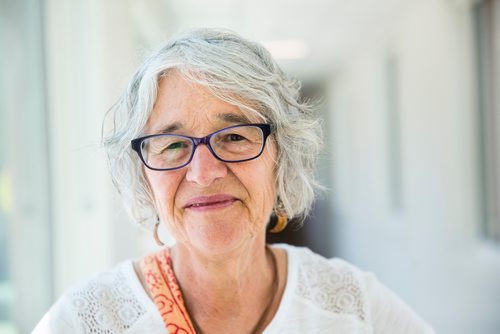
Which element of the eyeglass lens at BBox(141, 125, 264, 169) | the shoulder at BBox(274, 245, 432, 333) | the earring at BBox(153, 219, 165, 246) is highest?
the eyeglass lens at BBox(141, 125, 264, 169)

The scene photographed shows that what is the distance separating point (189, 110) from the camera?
44.1 inches

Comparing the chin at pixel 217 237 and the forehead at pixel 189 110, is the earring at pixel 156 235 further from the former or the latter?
the forehead at pixel 189 110

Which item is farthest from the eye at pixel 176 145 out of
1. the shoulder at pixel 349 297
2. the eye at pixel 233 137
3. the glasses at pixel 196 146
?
the shoulder at pixel 349 297

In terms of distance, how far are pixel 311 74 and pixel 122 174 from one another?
7.69 metres

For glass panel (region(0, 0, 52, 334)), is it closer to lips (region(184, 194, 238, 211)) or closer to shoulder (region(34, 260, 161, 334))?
shoulder (region(34, 260, 161, 334))

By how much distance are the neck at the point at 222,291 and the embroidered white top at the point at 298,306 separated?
0.25ft

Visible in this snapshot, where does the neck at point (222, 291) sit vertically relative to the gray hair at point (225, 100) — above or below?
Result: below

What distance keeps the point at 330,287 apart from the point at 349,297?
0.06 metres

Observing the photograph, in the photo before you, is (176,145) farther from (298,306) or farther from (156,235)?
(298,306)

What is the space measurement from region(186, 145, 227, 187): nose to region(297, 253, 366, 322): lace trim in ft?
1.39

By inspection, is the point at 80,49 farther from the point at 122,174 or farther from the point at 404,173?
the point at 404,173

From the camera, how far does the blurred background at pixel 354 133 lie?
2152mm

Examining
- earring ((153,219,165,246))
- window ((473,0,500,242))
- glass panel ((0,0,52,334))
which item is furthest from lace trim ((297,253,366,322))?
window ((473,0,500,242))

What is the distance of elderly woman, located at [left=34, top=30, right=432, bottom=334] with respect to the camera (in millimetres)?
1127
